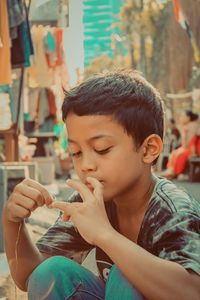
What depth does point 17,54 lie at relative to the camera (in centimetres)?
553

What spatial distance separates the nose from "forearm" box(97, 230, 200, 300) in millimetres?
230

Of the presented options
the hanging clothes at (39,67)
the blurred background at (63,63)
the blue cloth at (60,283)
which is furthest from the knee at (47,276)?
the hanging clothes at (39,67)

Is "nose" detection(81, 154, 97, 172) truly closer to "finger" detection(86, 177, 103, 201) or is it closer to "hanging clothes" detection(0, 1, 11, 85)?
"finger" detection(86, 177, 103, 201)

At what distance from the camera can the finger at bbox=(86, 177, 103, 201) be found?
1571mm

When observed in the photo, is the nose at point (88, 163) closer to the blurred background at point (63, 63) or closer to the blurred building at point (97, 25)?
the blurred background at point (63, 63)

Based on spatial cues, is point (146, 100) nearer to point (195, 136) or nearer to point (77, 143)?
point (77, 143)

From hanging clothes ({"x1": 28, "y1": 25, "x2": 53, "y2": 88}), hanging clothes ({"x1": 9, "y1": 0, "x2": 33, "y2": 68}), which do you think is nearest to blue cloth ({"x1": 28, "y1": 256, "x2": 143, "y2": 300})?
hanging clothes ({"x1": 9, "y1": 0, "x2": 33, "y2": 68})

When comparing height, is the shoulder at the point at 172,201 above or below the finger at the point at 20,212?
above

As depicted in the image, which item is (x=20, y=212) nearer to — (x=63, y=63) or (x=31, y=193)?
(x=31, y=193)

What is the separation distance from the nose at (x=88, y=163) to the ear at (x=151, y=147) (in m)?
0.18

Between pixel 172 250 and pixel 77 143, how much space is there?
371 millimetres

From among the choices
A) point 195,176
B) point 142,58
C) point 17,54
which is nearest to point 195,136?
point 195,176

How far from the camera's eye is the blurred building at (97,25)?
25.5 feet

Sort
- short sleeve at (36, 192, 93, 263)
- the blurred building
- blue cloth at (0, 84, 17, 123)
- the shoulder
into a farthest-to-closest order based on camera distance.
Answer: the blurred building, blue cloth at (0, 84, 17, 123), short sleeve at (36, 192, 93, 263), the shoulder
